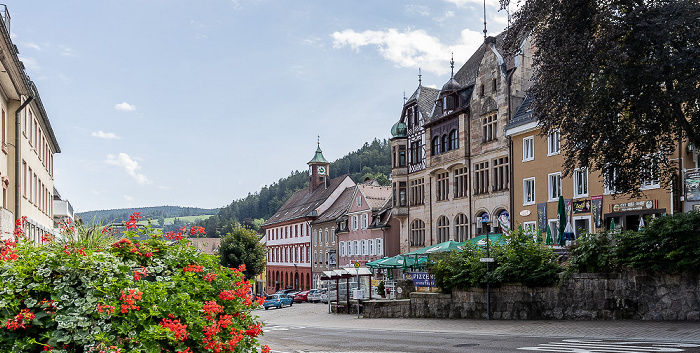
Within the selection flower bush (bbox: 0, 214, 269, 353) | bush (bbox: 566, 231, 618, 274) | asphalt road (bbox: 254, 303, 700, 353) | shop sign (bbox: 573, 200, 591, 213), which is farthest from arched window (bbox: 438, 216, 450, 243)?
flower bush (bbox: 0, 214, 269, 353)

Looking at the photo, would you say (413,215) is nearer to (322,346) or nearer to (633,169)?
(633,169)

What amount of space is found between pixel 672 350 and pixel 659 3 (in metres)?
9.83

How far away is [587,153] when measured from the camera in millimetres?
20719

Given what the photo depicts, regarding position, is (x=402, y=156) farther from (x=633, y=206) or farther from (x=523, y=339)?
(x=523, y=339)

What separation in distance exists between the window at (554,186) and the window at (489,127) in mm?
6287

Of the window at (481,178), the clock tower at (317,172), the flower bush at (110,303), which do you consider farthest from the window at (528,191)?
the clock tower at (317,172)

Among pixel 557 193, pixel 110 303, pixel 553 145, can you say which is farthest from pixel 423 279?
pixel 110 303

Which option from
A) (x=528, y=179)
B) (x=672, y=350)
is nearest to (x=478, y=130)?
(x=528, y=179)

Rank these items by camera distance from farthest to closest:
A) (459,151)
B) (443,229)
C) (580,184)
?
(443,229), (459,151), (580,184)

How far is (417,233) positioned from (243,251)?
28.3 metres

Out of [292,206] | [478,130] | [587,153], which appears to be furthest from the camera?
[292,206]

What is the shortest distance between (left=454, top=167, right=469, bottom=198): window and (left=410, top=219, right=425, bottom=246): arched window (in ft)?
17.5

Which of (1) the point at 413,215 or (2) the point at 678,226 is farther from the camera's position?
(1) the point at 413,215

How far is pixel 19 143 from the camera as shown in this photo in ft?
93.6
